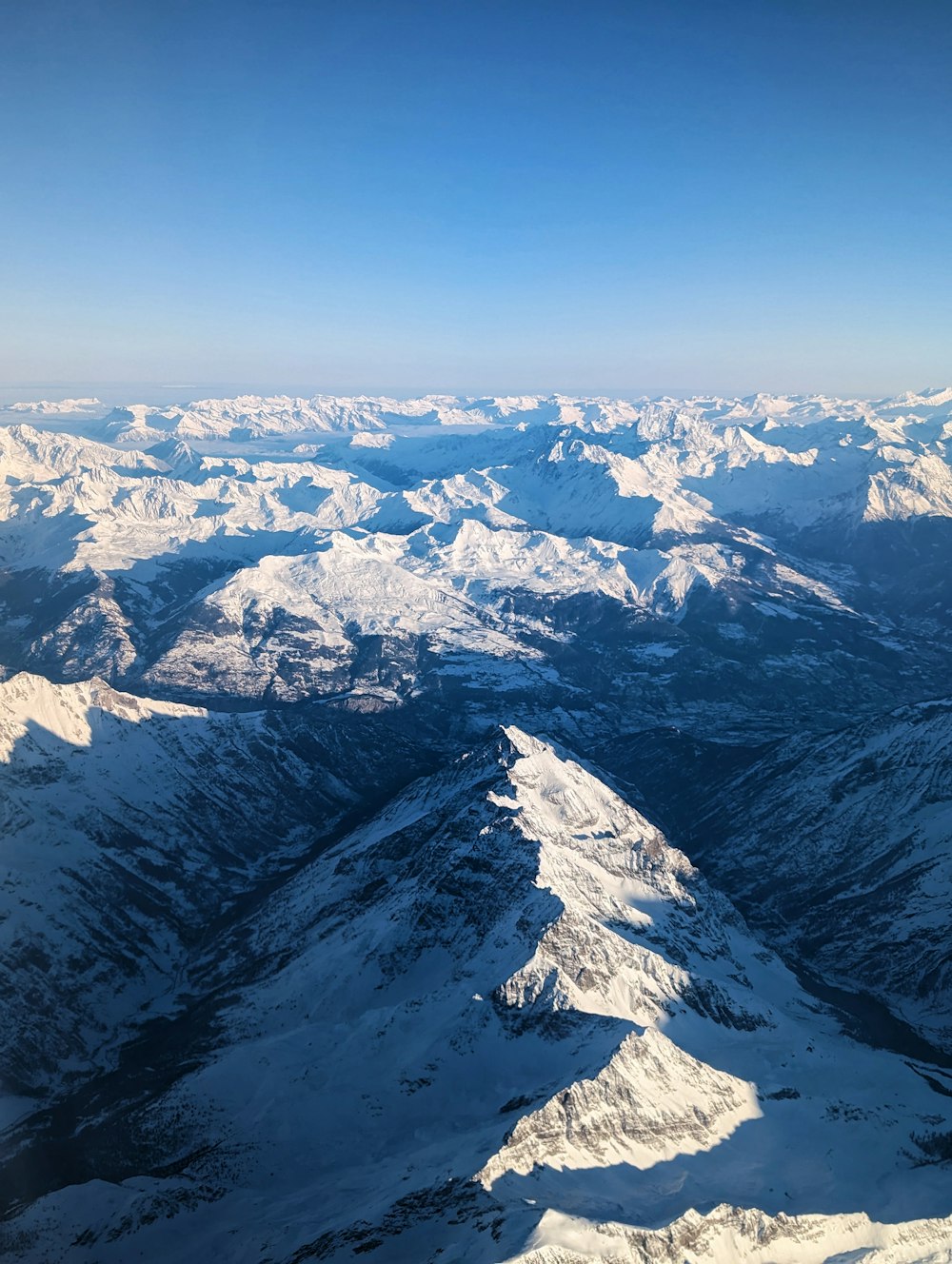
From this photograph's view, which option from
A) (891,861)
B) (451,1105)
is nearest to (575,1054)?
(451,1105)

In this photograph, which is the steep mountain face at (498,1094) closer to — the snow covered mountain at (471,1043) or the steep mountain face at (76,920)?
the snow covered mountain at (471,1043)

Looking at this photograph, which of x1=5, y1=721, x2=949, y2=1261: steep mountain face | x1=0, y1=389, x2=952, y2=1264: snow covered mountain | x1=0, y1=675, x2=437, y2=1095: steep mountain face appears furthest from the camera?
x1=0, y1=675, x2=437, y2=1095: steep mountain face

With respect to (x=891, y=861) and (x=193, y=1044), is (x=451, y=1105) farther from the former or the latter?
(x=891, y=861)

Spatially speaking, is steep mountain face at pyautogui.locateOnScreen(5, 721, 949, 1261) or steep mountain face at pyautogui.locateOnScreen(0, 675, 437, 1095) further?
steep mountain face at pyautogui.locateOnScreen(0, 675, 437, 1095)

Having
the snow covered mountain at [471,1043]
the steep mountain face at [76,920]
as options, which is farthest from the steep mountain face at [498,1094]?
the steep mountain face at [76,920]

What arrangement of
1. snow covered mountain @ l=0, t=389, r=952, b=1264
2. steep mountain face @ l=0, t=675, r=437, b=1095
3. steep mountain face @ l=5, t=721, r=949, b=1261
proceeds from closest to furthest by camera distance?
steep mountain face @ l=5, t=721, r=949, b=1261
snow covered mountain @ l=0, t=389, r=952, b=1264
steep mountain face @ l=0, t=675, r=437, b=1095

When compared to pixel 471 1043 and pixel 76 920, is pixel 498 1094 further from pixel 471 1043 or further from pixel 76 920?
pixel 76 920

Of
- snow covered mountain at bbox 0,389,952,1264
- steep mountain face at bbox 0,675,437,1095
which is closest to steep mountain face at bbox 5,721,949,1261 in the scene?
snow covered mountain at bbox 0,389,952,1264

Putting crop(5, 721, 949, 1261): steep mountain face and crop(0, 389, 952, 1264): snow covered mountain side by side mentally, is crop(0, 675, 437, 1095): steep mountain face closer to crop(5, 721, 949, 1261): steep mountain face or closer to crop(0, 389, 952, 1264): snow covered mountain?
crop(0, 389, 952, 1264): snow covered mountain
